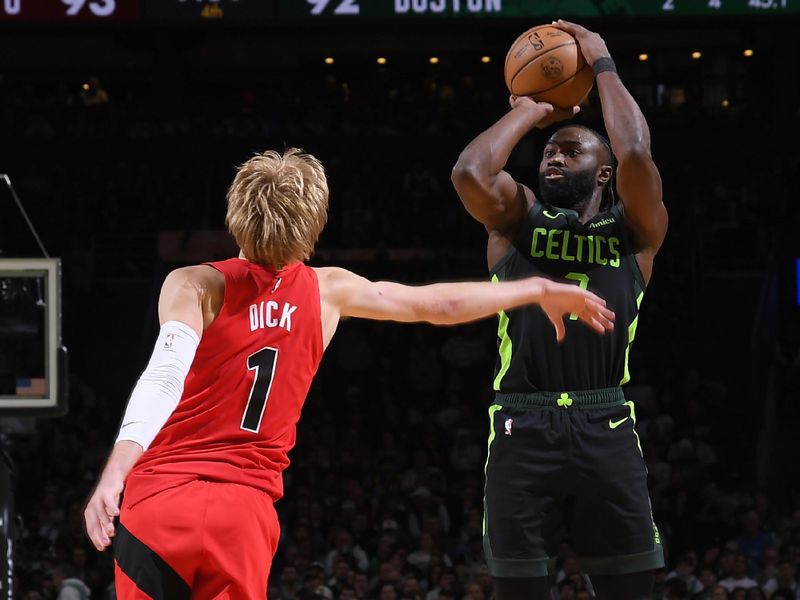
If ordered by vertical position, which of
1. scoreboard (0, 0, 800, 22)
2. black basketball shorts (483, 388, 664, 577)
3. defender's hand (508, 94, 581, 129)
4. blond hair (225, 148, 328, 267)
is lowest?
black basketball shorts (483, 388, 664, 577)

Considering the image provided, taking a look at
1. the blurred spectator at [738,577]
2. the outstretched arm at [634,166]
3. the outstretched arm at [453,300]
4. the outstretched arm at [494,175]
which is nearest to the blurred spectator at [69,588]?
the blurred spectator at [738,577]

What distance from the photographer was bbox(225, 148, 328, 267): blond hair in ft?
12.2

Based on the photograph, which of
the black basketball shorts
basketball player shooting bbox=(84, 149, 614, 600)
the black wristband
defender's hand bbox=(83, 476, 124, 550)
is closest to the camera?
defender's hand bbox=(83, 476, 124, 550)

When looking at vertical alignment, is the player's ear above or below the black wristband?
below

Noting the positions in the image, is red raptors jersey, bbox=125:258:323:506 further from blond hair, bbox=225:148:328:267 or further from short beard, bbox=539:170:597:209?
short beard, bbox=539:170:597:209

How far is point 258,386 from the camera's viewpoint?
3668mm

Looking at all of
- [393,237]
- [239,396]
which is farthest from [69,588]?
[393,237]

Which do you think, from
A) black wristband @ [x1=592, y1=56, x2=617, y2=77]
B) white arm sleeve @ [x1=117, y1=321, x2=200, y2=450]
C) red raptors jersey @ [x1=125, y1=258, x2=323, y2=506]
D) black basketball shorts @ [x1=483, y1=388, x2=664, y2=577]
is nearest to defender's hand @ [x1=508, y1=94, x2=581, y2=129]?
black wristband @ [x1=592, y1=56, x2=617, y2=77]

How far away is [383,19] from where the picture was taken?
483 inches

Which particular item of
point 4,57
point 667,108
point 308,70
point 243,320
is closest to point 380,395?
point 667,108

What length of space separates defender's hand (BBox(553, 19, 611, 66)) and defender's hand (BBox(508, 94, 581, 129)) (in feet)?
0.69

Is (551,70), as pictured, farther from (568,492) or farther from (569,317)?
(568,492)

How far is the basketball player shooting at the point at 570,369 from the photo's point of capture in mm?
4820

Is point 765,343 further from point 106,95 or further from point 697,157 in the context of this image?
point 106,95
